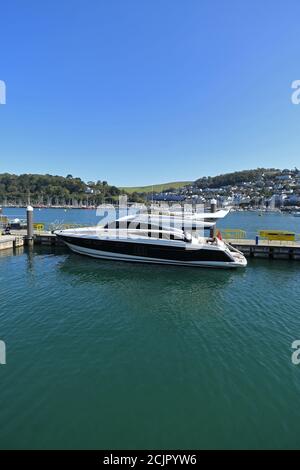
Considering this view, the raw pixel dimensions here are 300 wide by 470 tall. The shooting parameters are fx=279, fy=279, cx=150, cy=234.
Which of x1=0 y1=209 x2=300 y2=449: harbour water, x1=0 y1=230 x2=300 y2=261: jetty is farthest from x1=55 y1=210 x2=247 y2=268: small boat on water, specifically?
x1=0 y1=209 x2=300 y2=449: harbour water

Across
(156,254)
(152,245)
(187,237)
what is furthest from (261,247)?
(152,245)

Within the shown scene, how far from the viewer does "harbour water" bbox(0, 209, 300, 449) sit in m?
6.23

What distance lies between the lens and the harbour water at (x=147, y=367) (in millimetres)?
6230

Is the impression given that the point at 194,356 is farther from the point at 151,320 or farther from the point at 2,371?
the point at 2,371

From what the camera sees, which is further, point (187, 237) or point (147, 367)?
point (187, 237)

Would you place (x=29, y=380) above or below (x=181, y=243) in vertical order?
below

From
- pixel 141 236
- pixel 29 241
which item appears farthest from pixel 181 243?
pixel 29 241

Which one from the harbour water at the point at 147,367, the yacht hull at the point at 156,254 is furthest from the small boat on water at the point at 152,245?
the harbour water at the point at 147,367

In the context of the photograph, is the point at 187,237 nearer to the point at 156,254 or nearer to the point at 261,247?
the point at 156,254

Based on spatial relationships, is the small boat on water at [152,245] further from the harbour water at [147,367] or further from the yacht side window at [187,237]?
the harbour water at [147,367]

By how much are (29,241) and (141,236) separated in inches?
491

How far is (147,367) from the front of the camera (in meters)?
8.55

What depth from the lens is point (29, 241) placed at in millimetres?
27250

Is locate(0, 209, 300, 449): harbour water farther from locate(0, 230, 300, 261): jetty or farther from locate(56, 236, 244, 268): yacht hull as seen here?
locate(0, 230, 300, 261): jetty
